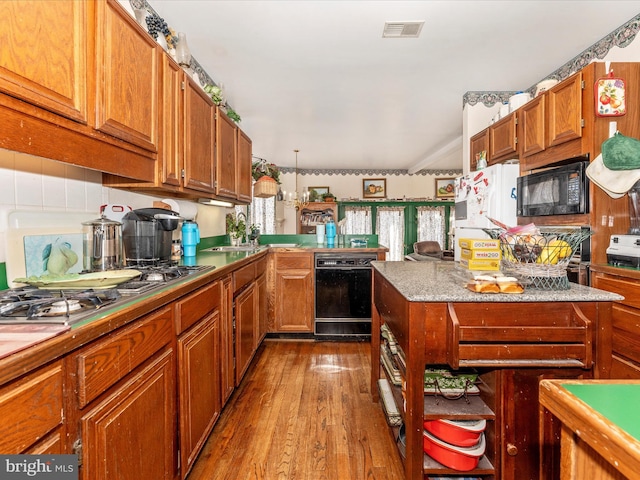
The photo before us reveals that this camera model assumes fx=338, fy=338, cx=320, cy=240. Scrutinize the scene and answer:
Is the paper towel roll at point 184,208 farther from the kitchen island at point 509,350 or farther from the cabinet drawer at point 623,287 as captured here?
the cabinet drawer at point 623,287

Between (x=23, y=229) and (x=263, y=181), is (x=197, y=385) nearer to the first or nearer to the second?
(x=23, y=229)

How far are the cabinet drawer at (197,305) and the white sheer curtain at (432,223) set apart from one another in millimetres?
6870

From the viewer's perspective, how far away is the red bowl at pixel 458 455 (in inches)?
51.6

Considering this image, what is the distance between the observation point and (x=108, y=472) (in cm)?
88

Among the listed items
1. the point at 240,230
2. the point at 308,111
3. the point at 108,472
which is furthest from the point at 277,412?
the point at 308,111

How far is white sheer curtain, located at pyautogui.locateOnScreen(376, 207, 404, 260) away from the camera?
26.3 ft

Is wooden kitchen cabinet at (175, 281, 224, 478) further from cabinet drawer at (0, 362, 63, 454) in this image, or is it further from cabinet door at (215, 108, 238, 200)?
cabinet door at (215, 108, 238, 200)

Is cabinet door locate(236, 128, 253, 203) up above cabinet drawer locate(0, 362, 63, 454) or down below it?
above

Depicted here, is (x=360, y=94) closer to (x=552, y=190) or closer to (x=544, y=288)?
(x=552, y=190)

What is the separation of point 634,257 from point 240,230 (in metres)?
3.23

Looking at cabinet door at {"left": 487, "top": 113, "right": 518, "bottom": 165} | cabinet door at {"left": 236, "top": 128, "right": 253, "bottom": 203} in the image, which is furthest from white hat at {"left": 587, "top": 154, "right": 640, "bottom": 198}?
cabinet door at {"left": 236, "top": 128, "right": 253, "bottom": 203}

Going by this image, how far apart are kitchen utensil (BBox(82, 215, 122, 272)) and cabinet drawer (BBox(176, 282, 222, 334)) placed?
0.45 m

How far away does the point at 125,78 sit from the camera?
1.38 meters

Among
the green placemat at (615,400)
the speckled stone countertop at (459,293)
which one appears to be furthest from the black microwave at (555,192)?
the green placemat at (615,400)
